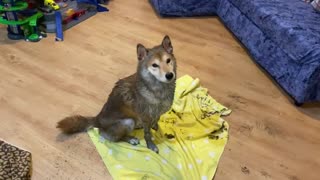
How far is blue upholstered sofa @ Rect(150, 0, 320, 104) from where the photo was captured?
210 cm

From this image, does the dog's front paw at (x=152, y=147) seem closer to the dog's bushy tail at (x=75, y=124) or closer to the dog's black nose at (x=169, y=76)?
the dog's bushy tail at (x=75, y=124)

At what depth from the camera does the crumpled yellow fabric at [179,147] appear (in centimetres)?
169

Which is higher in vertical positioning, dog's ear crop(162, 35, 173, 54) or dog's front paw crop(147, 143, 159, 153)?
dog's ear crop(162, 35, 173, 54)

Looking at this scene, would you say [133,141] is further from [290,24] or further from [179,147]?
[290,24]

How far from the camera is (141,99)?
1.64 metres

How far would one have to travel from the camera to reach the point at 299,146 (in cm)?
194

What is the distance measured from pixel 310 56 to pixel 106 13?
6.83 ft

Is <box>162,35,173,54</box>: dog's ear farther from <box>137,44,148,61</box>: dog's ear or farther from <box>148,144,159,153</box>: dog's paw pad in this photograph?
<box>148,144,159,153</box>: dog's paw pad

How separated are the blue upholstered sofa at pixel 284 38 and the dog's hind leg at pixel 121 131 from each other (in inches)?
48.0

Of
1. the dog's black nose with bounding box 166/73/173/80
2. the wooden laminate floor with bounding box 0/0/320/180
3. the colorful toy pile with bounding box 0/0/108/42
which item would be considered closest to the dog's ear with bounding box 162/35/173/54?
the dog's black nose with bounding box 166/73/173/80

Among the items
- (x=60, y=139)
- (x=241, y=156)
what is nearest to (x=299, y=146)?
(x=241, y=156)

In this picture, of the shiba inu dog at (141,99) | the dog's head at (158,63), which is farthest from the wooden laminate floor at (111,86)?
the dog's head at (158,63)

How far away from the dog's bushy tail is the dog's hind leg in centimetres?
12

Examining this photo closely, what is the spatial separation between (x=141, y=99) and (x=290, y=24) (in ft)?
4.32
